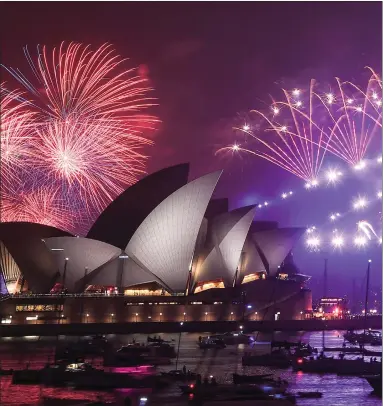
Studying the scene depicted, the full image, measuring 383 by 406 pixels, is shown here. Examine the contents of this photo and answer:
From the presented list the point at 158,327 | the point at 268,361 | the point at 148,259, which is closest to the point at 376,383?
the point at 268,361

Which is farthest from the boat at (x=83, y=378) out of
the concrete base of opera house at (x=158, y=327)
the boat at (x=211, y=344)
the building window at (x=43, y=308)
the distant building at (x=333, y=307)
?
the distant building at (x=333, y=307)

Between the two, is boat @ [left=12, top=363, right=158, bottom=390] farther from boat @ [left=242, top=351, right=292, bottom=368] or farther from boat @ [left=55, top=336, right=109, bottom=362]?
boat @ [left=242, top=351, right=292, bottom=368]

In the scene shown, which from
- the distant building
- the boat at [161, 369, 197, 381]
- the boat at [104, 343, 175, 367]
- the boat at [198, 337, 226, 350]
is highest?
the distant building

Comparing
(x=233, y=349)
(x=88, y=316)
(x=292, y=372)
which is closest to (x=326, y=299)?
(x=88, y=316)

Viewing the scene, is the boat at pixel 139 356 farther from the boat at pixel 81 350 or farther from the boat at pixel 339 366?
the boat at pixel 339 366

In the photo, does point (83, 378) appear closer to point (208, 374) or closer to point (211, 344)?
point (208, 374)

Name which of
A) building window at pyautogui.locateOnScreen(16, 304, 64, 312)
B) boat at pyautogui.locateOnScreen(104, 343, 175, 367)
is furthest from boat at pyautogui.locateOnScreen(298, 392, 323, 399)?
building window at pyautogui.locateOnScreen(16, 304, 64, 312)
